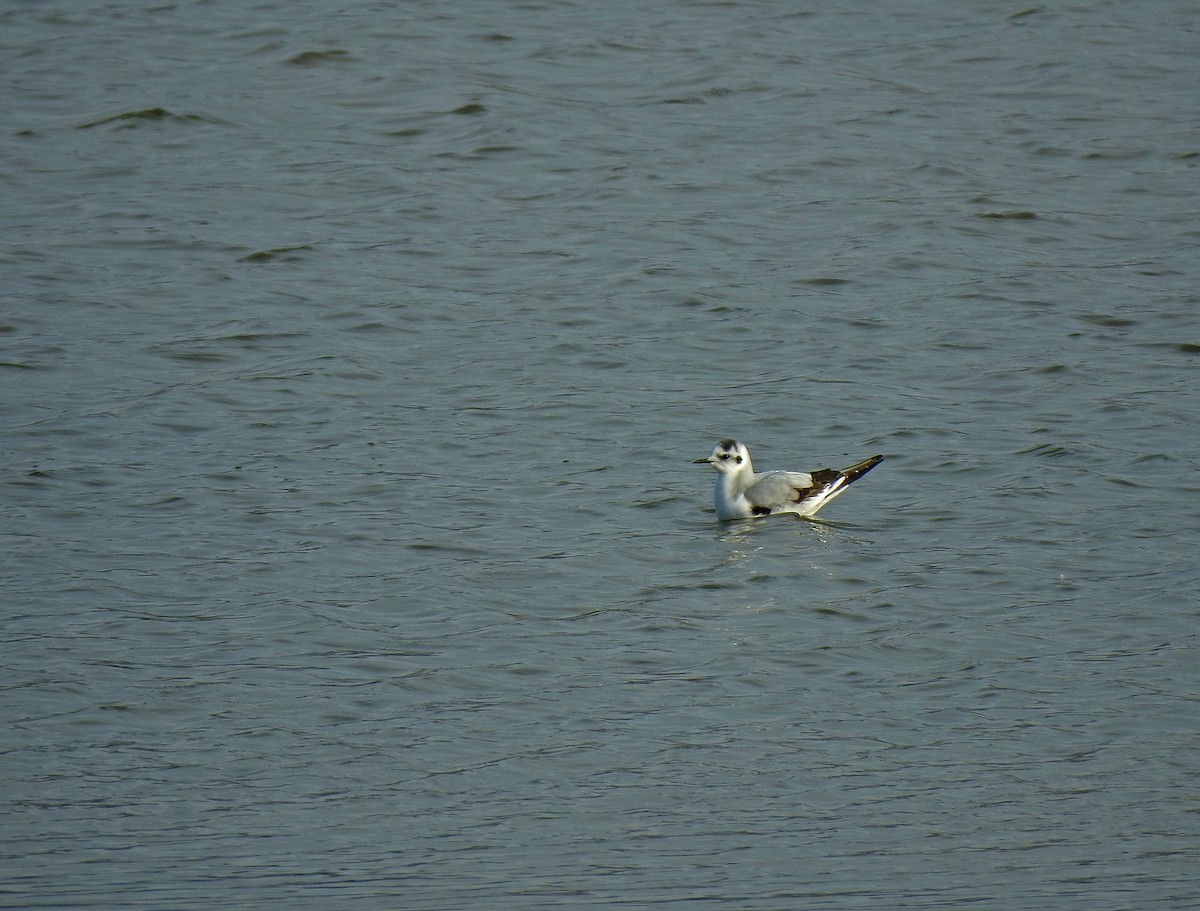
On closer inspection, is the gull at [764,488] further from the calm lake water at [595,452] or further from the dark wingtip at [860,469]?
the calm lake water at [595,452]

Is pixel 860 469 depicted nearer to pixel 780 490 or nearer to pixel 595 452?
pixel 780 490

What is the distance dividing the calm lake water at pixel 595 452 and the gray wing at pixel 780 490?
0.24m

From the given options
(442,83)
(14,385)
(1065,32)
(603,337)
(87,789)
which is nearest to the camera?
(87,789)

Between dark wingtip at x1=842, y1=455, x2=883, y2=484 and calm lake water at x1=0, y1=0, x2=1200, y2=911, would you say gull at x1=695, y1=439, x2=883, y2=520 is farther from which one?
calm lake water at x1=0, y1=0, x2=1200, y2=911

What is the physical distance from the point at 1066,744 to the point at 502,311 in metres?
8.32

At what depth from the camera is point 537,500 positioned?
37.6 ft

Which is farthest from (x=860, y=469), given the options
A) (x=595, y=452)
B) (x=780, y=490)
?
(x=595, y=452)

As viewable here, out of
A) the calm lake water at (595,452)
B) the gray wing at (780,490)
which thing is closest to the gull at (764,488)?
the gray wing at (780,490)

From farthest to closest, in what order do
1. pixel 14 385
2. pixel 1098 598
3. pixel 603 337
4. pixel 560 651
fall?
pixel 603 337, pixel 14 385, pixel 1098 598, pixel 560 651

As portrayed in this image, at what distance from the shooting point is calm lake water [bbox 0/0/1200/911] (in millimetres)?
6965

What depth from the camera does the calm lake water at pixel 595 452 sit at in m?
6.96

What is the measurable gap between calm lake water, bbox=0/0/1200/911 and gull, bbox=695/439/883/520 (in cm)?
23

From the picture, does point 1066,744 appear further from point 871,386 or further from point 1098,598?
point 871,386

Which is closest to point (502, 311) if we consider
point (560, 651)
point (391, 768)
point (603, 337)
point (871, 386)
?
point (603, 337)
